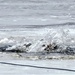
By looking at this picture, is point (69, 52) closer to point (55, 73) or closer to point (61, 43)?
point (61, 43)

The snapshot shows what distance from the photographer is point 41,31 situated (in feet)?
31.3

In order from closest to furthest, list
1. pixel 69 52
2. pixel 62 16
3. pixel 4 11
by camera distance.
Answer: pixel 69 52
pixel 62 16
pixel 4 11

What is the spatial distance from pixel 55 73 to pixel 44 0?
1184 centimetres

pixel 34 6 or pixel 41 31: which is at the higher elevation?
pixel 34 6

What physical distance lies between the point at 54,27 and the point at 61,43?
2.79 m

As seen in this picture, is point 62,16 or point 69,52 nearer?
point 69,52

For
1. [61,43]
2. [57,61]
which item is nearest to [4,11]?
[61,43]

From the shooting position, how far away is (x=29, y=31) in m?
9.64

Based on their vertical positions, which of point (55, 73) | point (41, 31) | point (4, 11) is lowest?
point (55, 73)

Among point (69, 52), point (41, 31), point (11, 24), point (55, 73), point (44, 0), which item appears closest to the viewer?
point (55, 73)

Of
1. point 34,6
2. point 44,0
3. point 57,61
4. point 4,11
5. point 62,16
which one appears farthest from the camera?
point 44,0

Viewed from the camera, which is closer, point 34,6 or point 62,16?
point 62,16

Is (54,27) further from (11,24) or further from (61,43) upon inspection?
(61,43)

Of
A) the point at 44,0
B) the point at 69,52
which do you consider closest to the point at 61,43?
the point at 69,52
